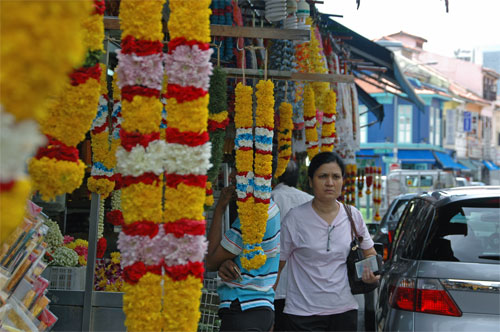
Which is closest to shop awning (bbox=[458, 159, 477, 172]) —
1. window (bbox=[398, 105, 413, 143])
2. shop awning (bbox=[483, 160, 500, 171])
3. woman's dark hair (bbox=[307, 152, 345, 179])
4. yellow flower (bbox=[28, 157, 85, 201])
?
shop awning (bbox=[483, 160, 500, 171])

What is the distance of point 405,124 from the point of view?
4206cm

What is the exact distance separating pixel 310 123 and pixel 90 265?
3.01m

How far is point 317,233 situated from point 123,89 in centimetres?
222

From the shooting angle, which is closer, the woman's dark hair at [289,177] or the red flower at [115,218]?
the red flower at [115,218]

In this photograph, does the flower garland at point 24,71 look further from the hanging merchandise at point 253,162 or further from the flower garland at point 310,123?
the flower garland at point 310,123

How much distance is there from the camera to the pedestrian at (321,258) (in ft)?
14.1

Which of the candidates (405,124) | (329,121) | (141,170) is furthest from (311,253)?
(405,124)

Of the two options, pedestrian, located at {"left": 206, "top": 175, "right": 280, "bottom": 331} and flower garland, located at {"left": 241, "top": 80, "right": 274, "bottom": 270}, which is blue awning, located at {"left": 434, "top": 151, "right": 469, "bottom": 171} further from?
pedestrian, located at {"left": 206, "top": 175, "right": 280, "bottom": 331}

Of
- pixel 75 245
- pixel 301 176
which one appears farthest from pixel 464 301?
pixel 301 176

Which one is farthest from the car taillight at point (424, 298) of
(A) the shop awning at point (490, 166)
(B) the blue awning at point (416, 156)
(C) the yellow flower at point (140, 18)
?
(A) the shop awning at point (490, 166)

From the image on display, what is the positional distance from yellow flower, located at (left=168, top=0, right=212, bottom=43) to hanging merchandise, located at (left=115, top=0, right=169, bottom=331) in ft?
0.20

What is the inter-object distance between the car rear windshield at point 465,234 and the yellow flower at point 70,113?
9.48 feet

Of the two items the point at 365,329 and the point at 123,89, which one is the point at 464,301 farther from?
the point at 365,329

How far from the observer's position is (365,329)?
8.44 meters
